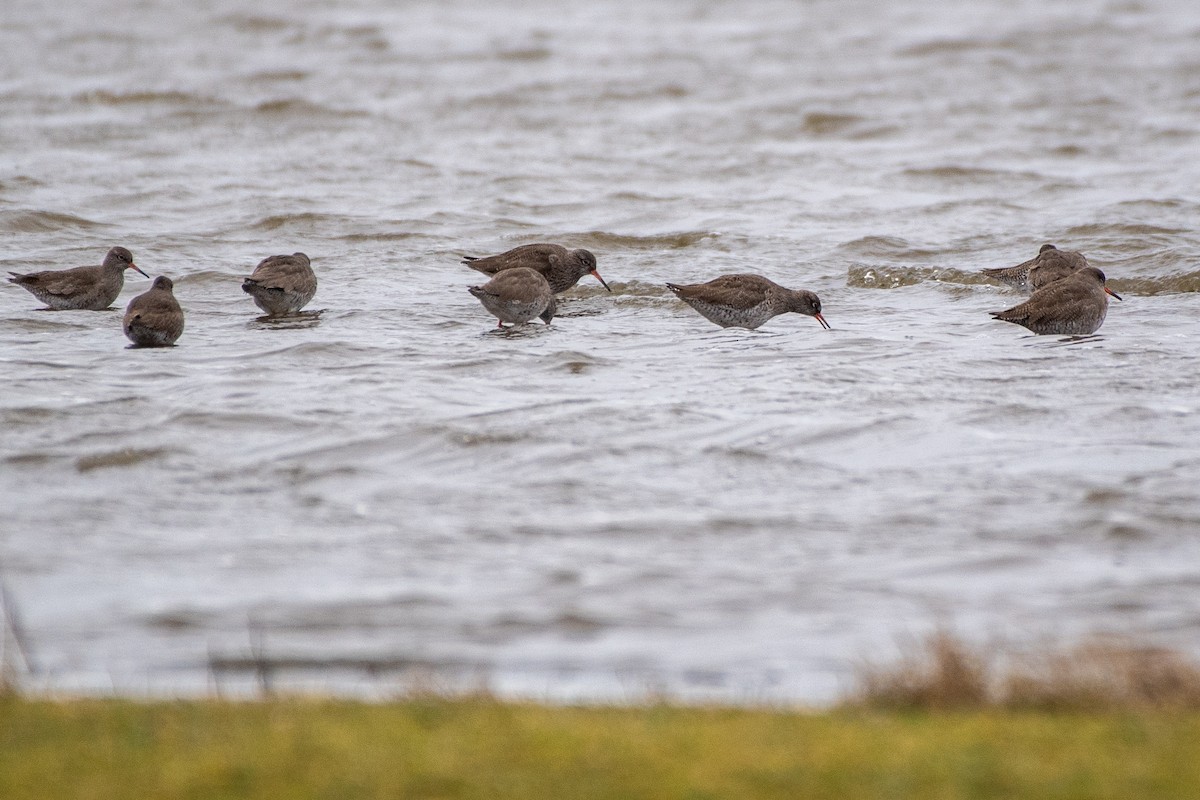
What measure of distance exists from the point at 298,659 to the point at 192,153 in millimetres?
19833

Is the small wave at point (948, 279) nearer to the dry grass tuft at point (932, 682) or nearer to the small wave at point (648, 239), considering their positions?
the small wave at point (648, 239)

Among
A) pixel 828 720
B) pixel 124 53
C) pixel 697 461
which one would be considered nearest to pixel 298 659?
pixel 828 720

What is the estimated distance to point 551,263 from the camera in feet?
50.5

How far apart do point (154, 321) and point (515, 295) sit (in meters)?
3.02

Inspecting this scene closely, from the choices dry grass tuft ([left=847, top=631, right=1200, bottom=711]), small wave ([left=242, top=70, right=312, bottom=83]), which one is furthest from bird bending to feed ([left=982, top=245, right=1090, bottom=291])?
small wave ([left=242, top=70, right=312, bottom=83])

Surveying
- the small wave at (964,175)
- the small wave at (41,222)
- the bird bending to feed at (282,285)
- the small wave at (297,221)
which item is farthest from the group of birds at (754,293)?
the small wave at (964,175)

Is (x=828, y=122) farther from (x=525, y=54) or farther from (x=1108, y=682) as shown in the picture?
(x=1108, y=682)

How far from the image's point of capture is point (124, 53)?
34.3 m

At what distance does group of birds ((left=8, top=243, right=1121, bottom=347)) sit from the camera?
13.3m

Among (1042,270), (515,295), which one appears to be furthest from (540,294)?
(1042,270)

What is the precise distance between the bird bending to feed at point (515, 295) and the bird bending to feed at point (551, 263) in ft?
4.34

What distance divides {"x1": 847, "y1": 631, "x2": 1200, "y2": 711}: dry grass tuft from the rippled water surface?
41 centimetres

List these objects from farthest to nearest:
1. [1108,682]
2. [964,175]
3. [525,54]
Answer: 1. [525,54]
2. [964,175]
3. [1108,682]

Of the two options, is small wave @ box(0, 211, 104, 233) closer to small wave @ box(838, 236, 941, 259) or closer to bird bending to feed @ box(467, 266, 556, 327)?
bird bending to feed @ box(467, 266, 556, 327)
